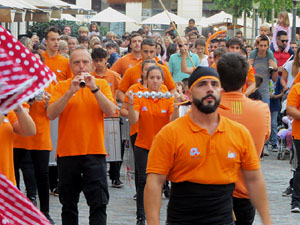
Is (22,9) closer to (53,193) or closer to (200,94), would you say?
(53,193)

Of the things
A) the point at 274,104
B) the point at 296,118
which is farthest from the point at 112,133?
the point at 274,104

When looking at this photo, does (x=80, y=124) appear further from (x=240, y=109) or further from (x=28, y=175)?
(x=28, y=175)

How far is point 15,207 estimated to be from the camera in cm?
352

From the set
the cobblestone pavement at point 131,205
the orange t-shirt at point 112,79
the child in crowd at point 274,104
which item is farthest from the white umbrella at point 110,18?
the orange t-shirt at point 112,79

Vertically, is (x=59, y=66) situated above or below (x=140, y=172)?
above

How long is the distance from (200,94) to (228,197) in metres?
0.66

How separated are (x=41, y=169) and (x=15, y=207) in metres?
5.07

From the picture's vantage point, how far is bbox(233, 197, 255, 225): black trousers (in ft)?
19.1

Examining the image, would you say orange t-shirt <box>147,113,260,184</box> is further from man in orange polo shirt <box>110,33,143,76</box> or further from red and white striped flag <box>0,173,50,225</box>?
man in orange polo shirt <box>110,33,143,76</box>

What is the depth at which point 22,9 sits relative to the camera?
57.0ft

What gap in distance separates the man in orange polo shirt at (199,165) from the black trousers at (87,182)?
7.49 feet

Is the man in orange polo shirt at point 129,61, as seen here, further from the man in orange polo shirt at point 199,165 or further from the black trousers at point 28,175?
the man in orange polo shirt at point 199,165

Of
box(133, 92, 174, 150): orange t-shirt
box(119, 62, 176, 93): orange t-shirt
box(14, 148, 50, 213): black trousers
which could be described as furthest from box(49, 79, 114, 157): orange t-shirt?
box(119, 62, 176, 93): orange t-shirt

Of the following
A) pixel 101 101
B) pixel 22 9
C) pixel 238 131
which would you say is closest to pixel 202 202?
pixel 238 131
